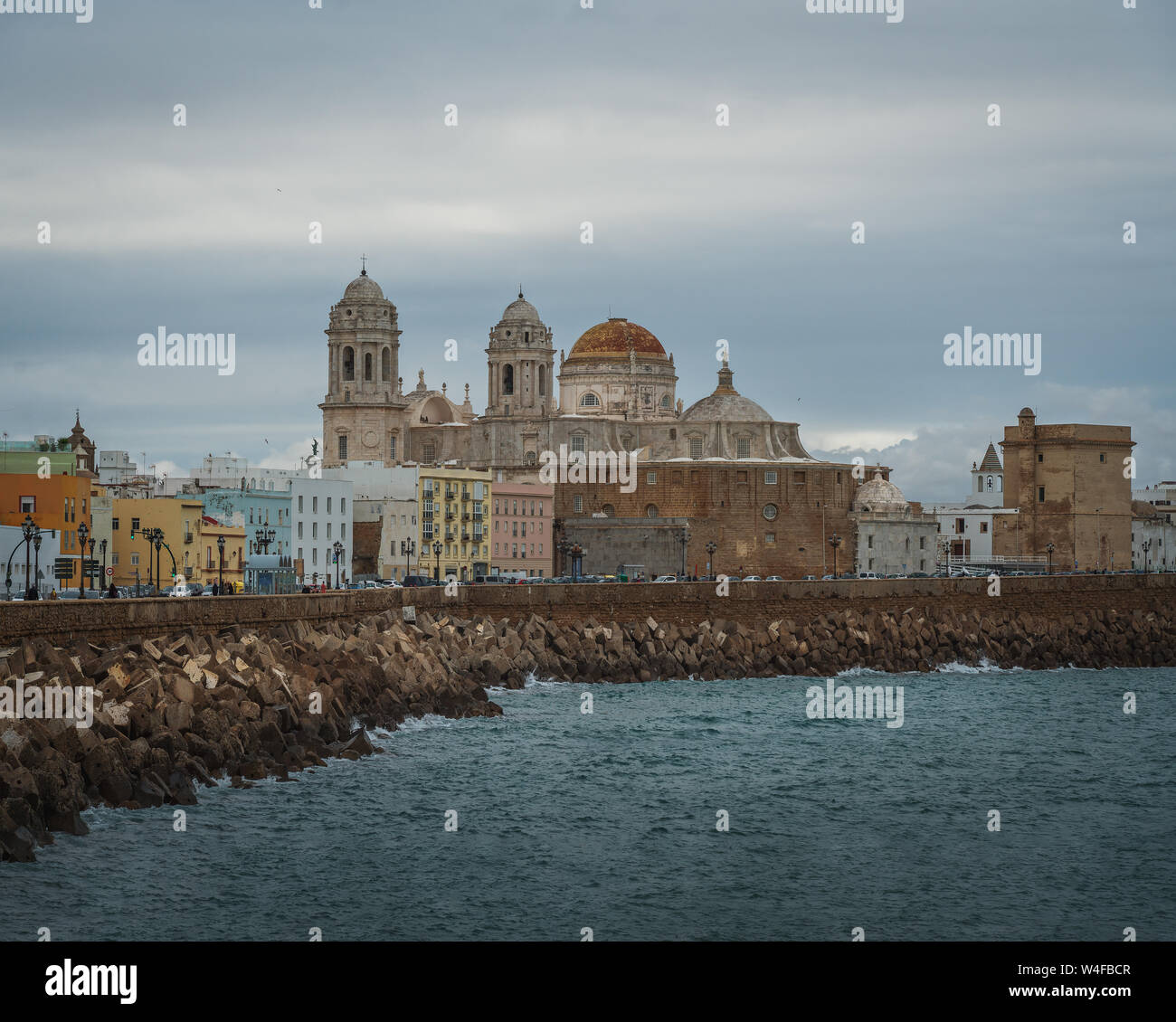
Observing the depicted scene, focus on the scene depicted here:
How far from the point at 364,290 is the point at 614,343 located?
20.0m

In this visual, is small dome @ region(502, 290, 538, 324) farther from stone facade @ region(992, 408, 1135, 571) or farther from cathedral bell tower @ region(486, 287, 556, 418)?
stone facade @ region(992, 408, 1135, 571)

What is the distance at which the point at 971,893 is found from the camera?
2403 cm

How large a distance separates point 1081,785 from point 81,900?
20082mm

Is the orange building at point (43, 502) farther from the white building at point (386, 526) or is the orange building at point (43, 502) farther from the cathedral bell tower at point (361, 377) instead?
the cathedral bell tower at point (361, 377)

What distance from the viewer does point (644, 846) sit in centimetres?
2698

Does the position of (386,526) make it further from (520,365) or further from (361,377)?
(520,365)

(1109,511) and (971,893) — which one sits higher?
(1109,511)

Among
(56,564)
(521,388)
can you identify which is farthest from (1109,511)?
(56,564)

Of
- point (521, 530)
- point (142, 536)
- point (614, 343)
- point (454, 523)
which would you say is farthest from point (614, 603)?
point (614, 343)

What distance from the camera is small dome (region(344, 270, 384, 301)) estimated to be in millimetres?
97250

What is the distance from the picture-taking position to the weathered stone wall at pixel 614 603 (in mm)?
35531

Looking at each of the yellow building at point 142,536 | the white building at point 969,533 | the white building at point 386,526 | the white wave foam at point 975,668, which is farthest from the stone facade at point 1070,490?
the yellow building at point 142,536

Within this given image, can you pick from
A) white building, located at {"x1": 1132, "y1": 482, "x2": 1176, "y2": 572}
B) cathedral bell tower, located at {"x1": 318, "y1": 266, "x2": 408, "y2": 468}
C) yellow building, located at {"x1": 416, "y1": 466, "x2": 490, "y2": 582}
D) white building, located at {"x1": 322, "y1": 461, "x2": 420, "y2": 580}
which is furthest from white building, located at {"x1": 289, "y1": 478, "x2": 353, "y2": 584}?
white building, located at {"x1": 1132, "y1": 482, "x2": 1176, "y2": 572}
